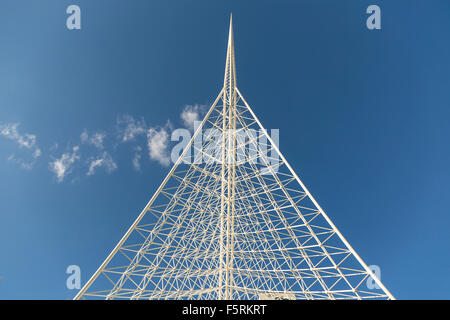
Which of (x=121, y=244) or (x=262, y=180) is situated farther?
(x=262, y=180)

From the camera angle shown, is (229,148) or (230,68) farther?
(230,68)

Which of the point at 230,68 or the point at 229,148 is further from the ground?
the point at 230,68

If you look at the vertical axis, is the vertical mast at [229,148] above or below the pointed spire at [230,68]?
below

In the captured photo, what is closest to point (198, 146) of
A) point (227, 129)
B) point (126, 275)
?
point (227, 129)

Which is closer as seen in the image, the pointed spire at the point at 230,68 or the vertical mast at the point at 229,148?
the vertical mast at the point at 229,148

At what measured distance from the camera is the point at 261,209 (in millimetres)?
20188

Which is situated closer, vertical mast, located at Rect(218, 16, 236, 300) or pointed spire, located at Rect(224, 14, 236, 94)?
vertical mast, located at Rect(218, 16, 236, 300)

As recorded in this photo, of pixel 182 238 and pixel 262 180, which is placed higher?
pixel 262 180

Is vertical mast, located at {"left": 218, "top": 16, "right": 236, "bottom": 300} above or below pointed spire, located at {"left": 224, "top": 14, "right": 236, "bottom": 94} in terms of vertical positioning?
below
